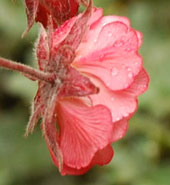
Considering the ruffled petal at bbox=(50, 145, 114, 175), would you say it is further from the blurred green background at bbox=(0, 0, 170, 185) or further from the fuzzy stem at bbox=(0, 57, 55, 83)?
the blurred green background at bbox=(0, 0, 170, 185)

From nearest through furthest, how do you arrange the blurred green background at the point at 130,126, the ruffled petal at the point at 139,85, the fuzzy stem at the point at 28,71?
the fuzzy stem at the point at 28,71
the ruffled petal at the point at 139,85
the blurred green background at the point at 130,126

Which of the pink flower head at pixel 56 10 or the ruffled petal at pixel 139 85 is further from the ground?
the pink flower head at pixel 56 10

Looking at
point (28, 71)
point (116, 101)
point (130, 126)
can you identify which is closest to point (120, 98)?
point (116, 101)

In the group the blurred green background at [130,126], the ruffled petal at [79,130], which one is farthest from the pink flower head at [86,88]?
the blurred green background at [130,126]

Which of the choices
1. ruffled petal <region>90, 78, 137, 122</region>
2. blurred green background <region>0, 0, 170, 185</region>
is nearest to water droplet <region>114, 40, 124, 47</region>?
ruffled petal <region>90, 78, 137, 122</region>

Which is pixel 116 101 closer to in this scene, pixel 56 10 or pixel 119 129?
pixel 119 129

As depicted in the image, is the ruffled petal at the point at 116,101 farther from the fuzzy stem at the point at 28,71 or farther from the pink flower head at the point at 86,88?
the fuzzy stem at the point at 28,71
